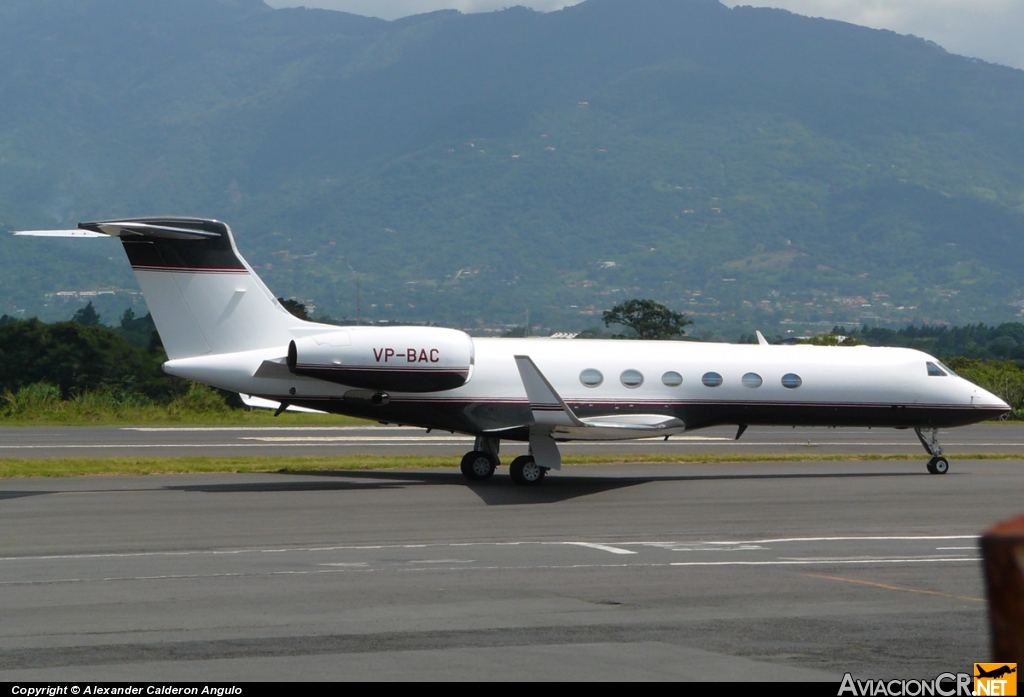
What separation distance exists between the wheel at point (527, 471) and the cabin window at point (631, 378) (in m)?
2.65

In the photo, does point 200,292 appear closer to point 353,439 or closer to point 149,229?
point 149,229

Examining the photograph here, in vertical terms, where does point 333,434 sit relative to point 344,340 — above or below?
below

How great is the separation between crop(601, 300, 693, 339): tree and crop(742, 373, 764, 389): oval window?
49114 millimetres

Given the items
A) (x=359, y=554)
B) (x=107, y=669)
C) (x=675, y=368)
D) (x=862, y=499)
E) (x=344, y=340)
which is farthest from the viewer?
(x=675, y=368)

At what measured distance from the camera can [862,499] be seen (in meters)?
19.7

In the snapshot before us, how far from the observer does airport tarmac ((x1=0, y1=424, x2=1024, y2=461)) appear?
29000mm

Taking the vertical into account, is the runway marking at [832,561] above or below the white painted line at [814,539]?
above

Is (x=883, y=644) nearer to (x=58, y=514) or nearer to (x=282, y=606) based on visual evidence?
(x=282, y=606)

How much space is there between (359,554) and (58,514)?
5.86 m

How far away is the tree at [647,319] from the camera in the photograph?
2901 inches

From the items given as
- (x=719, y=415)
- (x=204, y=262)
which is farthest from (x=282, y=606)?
(x=719, y=415)

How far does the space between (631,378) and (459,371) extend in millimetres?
3367

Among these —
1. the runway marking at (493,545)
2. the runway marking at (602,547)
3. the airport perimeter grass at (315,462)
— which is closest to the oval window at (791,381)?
the airport perimeter grass at (315,462)

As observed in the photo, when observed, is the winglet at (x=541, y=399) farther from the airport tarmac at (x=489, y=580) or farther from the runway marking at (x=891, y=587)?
the runway marking at (x=891, y=587)
